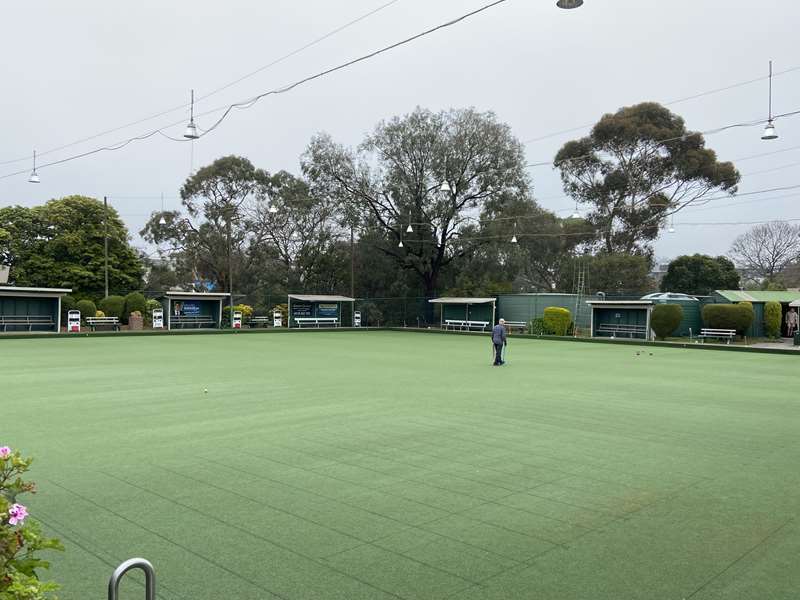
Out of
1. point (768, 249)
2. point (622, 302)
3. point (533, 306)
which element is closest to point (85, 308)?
point (533, 306)

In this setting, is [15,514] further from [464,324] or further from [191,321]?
[464,324]

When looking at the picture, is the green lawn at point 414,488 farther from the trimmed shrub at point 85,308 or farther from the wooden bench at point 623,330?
the trimmed shrub at point 85,308

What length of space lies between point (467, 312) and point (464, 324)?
1010 mm

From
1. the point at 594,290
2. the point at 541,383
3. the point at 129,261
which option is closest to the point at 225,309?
the point at 129,261

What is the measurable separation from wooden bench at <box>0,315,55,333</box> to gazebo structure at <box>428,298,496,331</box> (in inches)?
863

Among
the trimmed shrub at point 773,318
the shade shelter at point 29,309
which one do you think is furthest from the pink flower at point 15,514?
the trimmed shrub at point 773,318

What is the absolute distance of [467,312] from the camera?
4144 centimetres

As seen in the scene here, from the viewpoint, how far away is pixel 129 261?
44844 millimetres

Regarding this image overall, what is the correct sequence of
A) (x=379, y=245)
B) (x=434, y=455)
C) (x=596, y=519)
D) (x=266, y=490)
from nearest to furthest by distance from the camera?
(x=596, y=519), (x=266, y=490), (x=434, y=455), (x=379, y=245)

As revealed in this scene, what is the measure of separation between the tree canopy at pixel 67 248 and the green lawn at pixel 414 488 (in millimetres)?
33237

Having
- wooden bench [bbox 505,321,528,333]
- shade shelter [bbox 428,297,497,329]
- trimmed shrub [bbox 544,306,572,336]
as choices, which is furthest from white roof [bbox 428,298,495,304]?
trimmed shrub [bbox 544,306,572,336]

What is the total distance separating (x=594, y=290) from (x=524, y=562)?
4319 cm

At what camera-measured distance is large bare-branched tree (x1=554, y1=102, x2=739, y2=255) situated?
48406 millimetres

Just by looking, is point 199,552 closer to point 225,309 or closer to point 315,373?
point 315,373
